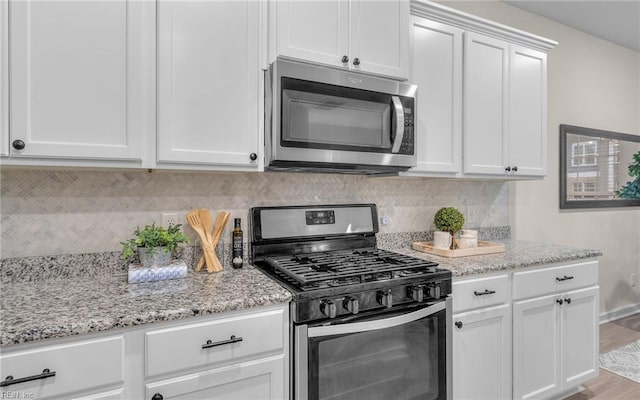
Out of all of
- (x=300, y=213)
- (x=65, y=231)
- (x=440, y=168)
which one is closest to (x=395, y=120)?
(x=440, y=168)

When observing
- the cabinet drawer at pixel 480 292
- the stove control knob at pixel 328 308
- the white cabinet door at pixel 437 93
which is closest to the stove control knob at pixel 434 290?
the cabinet drawer at pixel 480 292

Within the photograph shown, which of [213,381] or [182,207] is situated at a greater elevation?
[182,207]

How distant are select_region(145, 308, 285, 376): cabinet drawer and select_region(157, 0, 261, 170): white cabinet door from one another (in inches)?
26.4

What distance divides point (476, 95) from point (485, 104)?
9 cm

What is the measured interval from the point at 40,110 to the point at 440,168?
76.5 inches

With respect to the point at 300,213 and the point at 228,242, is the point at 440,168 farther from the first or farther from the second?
the point at 228,242

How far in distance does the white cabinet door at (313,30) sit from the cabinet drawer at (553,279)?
152 centimetres

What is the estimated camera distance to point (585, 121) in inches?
140

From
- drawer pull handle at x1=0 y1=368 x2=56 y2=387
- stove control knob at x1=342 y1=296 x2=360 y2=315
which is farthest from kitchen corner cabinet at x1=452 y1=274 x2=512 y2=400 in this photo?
drawer pull handle at x1=0 y1=368 x2=56 y2=387

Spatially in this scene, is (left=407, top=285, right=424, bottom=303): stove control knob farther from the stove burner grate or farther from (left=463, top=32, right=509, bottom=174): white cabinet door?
(left=463, top=32, right=509, bottom=174): white cabinet door

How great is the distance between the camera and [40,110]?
1.32 meters

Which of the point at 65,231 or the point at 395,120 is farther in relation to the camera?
the point at 395,120

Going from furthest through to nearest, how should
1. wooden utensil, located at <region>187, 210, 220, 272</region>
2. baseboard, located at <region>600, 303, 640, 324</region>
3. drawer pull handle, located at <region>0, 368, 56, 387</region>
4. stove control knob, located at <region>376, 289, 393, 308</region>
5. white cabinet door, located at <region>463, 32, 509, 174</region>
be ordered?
baseboard, located at <region>600, 303, 640, 324</region>
white cabinet door, located at <region>463, 32, 509, 174</region>
wooden utensil, located at <region>187, 210, 220, 272</region>
stove control knob, located at <region>376, 289, 393, 308</region>
drawer pull handle, located at <region>0, 368, 56, 387</region>

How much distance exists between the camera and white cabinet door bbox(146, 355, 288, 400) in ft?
4.08
